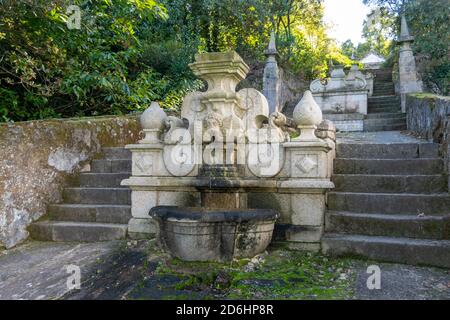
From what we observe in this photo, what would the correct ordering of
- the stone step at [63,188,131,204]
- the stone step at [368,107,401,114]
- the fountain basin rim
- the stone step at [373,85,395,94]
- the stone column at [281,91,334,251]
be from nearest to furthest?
the fountain basin rim, the stone column at [281,91,334,251], the stone step at [63,188,131,204], the stone step at [368,107,401,114], the stone step at [373,85,395,94]

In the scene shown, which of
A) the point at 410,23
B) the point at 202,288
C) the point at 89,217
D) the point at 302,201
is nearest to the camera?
the point at 202,288

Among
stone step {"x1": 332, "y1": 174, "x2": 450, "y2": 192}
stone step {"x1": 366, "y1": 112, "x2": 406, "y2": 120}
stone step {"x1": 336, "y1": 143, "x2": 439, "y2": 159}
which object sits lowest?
stone step {"x1": 332, "y1": 174, "x2": 450, "y2": 192}

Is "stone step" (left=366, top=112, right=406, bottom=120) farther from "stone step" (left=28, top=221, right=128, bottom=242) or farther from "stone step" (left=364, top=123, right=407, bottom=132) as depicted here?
"stone step" (left=28, top=221, right=128, bottom=242)

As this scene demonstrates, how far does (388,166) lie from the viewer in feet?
14.6

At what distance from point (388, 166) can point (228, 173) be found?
2.07 m

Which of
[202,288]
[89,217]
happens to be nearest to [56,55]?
[89,217]

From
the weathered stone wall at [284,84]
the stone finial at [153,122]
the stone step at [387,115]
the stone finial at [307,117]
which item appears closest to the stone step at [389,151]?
the stone finial at [307,117]

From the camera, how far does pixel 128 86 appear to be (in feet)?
23.9

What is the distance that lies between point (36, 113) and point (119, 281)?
5040 millimetres

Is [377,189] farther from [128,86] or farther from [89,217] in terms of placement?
[128,86]

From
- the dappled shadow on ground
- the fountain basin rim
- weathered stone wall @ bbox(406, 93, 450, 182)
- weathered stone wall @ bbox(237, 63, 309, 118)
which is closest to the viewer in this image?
the dappled shadow on ground

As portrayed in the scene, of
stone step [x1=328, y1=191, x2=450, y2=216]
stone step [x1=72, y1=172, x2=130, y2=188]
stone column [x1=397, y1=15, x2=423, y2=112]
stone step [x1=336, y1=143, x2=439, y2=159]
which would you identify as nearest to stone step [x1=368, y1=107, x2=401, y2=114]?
stone column [x1=397, y1=15, x2=423, y2=112]

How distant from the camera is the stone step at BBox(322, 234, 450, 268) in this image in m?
3.33

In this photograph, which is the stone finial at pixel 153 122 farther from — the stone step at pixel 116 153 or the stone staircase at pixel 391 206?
the stone staircase at pixel 391 206
